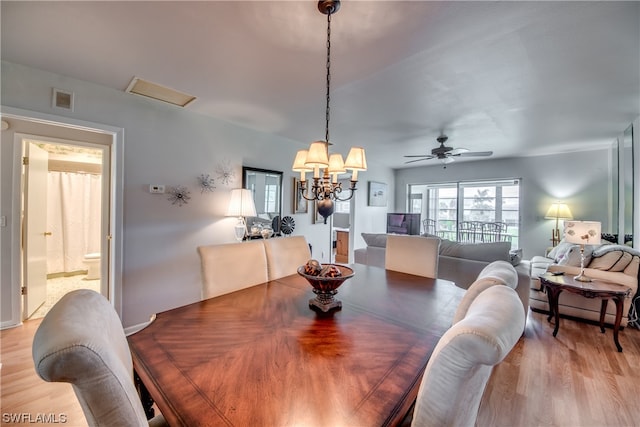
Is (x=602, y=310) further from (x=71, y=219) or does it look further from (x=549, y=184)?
(x=71, y=219)

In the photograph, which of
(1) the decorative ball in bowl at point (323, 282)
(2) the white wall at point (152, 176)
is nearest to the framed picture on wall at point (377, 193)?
(2) the white wall at point (152, 176)

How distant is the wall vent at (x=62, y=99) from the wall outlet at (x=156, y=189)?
0.88 metres

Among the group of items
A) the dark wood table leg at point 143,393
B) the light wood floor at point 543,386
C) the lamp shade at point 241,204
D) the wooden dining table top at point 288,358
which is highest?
the lamp shade at point 241,204

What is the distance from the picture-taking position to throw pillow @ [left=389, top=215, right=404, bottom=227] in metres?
6.10

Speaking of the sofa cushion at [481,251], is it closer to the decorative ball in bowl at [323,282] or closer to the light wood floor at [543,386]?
the light wood floor at [543,386]

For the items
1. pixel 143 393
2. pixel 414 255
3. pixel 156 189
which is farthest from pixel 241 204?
pixel 143 393

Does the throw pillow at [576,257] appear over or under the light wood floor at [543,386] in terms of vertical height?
over

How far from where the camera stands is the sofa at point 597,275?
2.65 metres

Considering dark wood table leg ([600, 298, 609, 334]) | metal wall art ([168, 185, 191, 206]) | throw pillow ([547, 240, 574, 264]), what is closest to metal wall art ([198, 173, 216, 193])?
metal wall art ([168, 185, 191, 206])

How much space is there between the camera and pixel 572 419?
158 cm

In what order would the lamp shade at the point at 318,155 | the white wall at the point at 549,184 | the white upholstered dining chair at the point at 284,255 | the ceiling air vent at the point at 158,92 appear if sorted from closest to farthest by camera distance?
the lamp shade at the point at 318,155 < the white upholstered dining chair at the point at 284,255 < the ceiling air vent at the point at 158,92 < the white wall at the point at 549,184

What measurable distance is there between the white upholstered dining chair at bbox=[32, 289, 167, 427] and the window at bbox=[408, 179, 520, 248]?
659 centimetres

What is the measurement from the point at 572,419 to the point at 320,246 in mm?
3428

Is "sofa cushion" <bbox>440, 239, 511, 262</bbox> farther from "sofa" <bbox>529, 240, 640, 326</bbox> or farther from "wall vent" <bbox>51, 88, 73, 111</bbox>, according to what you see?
"wall vent" <bbox>51, 88, 73, 111</bbox>
